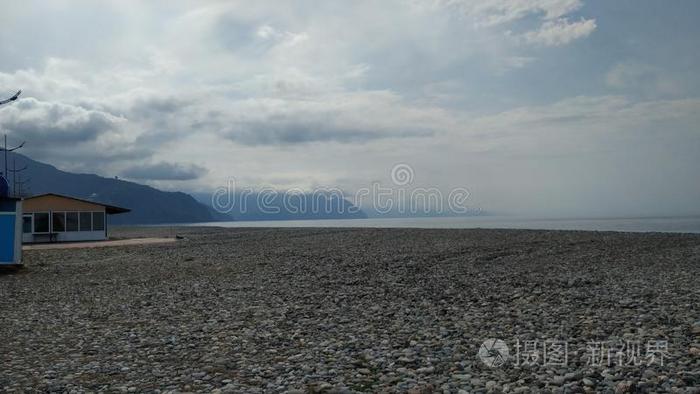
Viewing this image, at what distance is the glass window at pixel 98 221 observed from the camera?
46.0 m

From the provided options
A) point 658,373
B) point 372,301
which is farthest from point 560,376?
point 372,301

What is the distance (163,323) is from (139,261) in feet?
55.9

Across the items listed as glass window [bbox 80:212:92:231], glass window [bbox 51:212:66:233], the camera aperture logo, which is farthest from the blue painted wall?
the camera aperture logo

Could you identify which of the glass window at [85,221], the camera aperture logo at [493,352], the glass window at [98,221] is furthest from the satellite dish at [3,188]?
the camera aperture logo at [493,352]

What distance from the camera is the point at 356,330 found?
10.5 metres

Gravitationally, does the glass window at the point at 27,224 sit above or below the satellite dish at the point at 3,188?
below

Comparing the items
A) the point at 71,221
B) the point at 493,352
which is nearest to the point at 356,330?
the point at 493,352

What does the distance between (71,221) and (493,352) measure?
4390 centimetres

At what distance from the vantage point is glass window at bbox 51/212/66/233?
4319 cm

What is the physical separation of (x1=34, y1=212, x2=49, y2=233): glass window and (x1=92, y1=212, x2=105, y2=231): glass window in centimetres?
382

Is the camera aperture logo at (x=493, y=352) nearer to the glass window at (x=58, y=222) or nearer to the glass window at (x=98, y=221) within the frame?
the glass window at (x=58, y=222)

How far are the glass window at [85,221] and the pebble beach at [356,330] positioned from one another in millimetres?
24930

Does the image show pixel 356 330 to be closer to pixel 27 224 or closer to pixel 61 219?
pixel 61 219

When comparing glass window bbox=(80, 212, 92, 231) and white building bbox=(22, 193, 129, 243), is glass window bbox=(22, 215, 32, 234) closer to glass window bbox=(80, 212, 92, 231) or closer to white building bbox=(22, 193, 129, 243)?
white building bbox=(22, 193, 129, 243)
